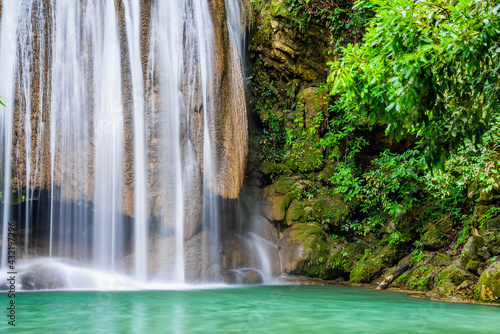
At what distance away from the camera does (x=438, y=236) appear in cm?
1087

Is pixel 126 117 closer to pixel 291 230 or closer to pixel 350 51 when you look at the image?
pixel 291 230

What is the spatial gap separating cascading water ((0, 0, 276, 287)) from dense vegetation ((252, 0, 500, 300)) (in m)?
2.43

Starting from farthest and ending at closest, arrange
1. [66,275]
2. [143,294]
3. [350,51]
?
[66,275], [143,294], [350,51]

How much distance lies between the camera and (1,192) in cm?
1089

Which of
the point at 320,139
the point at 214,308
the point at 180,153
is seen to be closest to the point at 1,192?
the point at 180,153

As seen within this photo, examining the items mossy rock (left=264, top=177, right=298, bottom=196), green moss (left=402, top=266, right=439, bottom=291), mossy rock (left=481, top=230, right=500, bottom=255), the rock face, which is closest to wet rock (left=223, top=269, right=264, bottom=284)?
the rock face

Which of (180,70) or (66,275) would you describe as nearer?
(66,275)

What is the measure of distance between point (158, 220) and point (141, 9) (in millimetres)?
5568

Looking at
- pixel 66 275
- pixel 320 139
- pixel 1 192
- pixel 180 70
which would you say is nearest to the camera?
pixel 66 275

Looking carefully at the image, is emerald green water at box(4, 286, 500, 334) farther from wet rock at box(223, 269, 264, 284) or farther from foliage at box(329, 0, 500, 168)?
foliage at box(329, 0, 500, 168)

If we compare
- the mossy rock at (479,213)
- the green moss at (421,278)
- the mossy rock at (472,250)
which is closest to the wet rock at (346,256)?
the green moss at (421,278)

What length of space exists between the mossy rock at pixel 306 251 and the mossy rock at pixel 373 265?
68cm

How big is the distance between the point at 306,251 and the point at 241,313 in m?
5.45

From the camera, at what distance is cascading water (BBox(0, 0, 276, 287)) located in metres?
11.1
